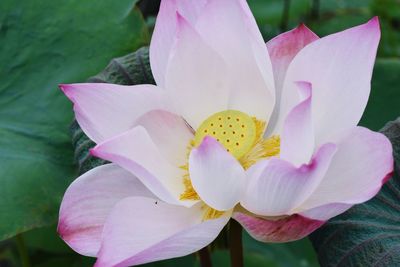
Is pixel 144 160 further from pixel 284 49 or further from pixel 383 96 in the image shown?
pixel 383 96

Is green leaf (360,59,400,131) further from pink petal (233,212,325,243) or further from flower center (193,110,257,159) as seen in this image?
pink petal (233,212,325,243)

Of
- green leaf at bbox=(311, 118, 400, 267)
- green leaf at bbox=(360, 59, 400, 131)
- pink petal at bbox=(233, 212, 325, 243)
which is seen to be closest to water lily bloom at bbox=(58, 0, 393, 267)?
pink petal at bbox=(233, 212, 325, 243)

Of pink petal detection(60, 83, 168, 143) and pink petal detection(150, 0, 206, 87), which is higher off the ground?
pink petal detection(150, 0, 206, 87)

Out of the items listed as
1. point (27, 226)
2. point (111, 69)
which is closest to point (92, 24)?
point (111, 69)

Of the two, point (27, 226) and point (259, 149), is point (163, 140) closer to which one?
point (259, 149)

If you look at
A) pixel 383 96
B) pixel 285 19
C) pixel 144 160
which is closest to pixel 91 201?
pixel 144 160
